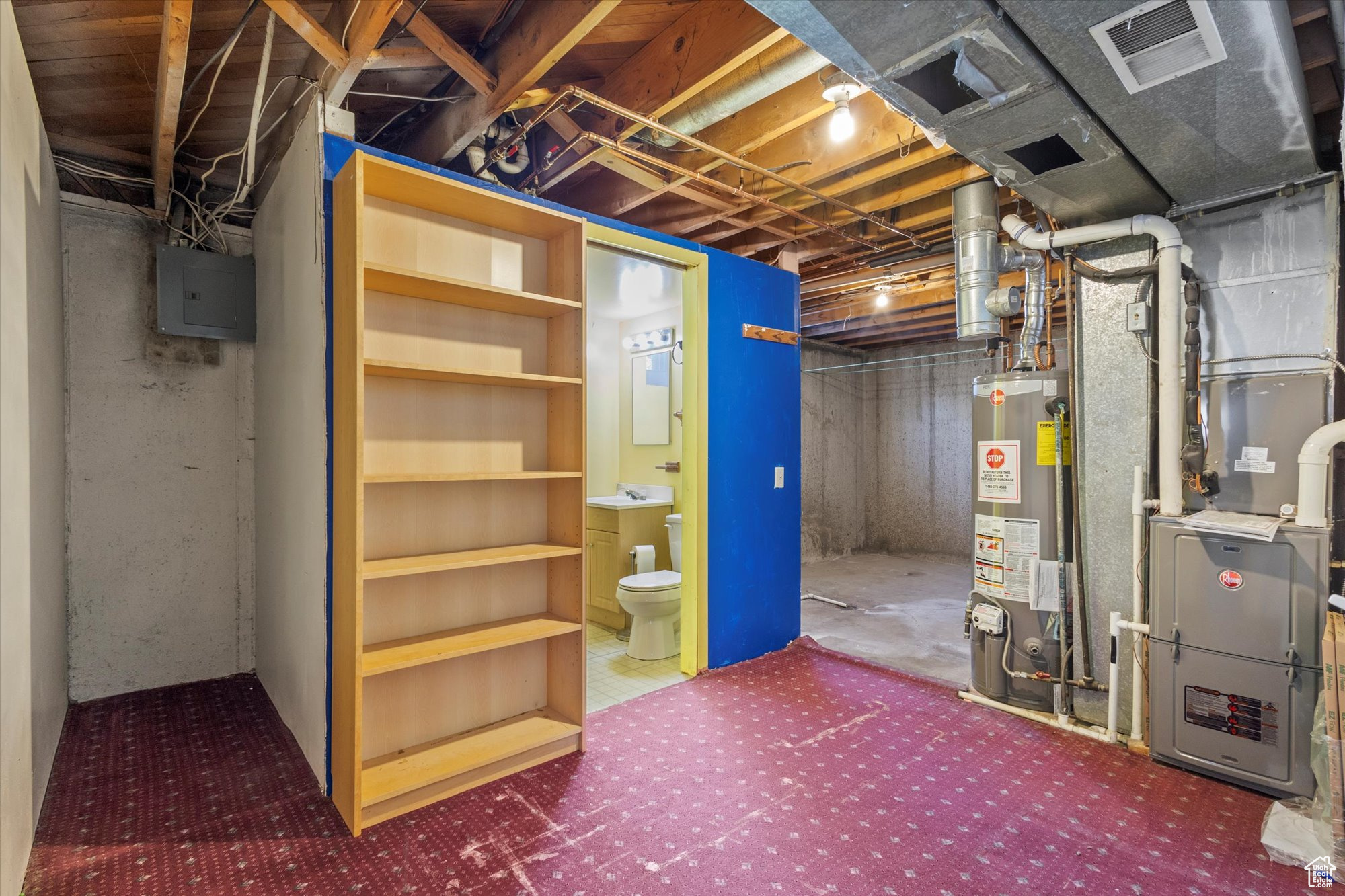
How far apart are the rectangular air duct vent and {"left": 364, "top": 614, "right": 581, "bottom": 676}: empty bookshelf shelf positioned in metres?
2.42

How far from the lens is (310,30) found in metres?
1.88

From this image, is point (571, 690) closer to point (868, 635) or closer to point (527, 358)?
point (527, 358)

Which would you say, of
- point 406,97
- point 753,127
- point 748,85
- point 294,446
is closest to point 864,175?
point 753,127

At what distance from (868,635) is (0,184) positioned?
14.5 feet

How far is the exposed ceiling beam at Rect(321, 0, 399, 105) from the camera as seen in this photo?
1.80 m

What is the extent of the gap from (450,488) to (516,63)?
1502mm

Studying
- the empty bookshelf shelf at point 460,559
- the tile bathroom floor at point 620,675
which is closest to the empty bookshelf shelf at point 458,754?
the tile bathroom floor at point 620,675

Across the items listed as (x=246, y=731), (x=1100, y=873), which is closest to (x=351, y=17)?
(x=246, y=731)

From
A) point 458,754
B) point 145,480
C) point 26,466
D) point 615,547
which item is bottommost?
point 458,754

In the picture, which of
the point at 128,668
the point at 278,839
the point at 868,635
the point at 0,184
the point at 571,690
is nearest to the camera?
the point at 0,184

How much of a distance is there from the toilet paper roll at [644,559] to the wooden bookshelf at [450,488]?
1.45 m

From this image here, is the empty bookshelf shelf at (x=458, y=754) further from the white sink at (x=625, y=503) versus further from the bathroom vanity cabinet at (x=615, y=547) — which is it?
the white sink at (x=625, y=503)

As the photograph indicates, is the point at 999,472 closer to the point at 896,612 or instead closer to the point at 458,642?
the point at 896,612

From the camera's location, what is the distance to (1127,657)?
8.84 ft
